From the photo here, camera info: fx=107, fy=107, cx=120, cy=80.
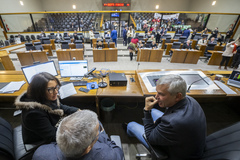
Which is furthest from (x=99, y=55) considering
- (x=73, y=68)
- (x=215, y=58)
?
(x=215, y=58)

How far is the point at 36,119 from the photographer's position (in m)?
0.99

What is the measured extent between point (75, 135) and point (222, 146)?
1163 mm

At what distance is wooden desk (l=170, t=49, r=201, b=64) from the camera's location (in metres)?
5.19

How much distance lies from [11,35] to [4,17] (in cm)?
153

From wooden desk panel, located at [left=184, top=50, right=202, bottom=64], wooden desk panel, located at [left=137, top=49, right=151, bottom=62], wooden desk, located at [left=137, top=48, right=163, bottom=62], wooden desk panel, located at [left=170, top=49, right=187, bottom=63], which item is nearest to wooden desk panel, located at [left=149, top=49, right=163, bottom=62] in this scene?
wooden desk, located at [left=137, top=48, right=163, bottom=62]

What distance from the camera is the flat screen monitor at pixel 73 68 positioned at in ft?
6.52

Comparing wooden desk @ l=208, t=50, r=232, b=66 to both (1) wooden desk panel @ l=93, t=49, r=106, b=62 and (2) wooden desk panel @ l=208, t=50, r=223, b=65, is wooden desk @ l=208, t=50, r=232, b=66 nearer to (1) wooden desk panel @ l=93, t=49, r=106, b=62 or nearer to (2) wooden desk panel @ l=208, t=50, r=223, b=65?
(2) wooden desk panel @ l=208, t=50, r=223, b=65

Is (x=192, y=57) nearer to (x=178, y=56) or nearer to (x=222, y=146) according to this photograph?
(x=178, y=56)

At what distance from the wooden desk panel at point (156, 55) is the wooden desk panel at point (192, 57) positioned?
4.29 ft

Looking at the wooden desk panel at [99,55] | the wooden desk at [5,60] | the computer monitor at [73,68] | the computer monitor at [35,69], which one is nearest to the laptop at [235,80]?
the computer monitor at [73,68]

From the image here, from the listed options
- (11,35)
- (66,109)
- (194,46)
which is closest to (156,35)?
(194,46)

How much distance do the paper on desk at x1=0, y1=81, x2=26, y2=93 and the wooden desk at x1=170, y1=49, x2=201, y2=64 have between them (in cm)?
573

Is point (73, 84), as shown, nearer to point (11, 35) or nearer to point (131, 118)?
point (131, 118)

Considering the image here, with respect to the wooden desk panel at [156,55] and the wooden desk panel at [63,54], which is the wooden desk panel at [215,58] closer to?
the wooden desk panel at [156,55]
